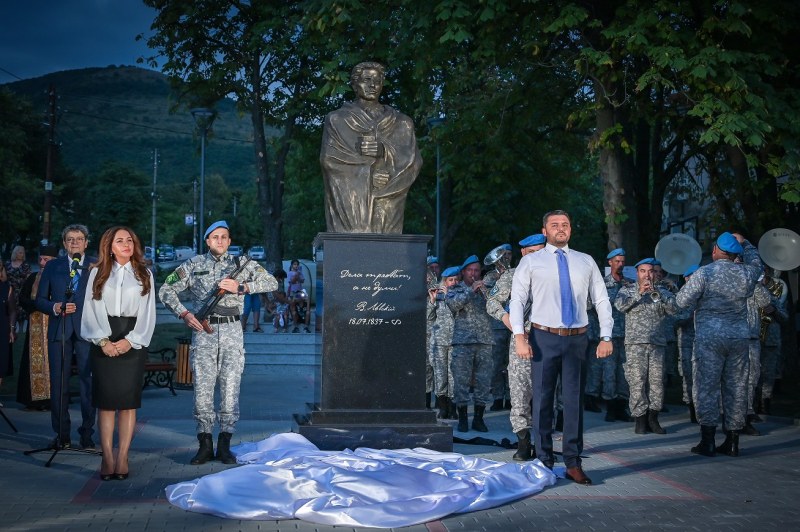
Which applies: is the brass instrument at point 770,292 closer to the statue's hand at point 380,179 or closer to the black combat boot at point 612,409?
the black combat boot at point 612,409

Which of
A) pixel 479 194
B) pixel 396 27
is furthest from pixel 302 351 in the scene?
pixel 479 194

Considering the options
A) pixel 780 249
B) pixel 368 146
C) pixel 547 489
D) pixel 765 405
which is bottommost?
pixel 547 489

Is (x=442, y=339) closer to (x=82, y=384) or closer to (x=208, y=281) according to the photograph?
(x=208, y=281)

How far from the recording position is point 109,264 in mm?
9047

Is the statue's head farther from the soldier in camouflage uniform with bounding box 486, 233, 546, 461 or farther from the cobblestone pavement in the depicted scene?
the cobblestone pavement

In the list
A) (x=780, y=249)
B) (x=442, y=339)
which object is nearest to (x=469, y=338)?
(x=442, y=339)

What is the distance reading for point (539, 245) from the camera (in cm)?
1141

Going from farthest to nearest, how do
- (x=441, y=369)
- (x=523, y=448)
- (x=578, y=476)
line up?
(x=441, y=369)
(x=523, y=448)
(x=578, y=476)

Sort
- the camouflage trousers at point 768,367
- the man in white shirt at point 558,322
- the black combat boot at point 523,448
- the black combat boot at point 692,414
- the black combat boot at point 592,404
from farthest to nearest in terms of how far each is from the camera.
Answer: the black combat boot at point 592,404 < the camouflage trousers at point 768,367 < the black combat boot at point 692,414 < the black combat boot at point 523,448 < the man in white shirt at point 558,322

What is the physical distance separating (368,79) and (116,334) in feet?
12.5

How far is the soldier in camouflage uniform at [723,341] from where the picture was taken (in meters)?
11.2

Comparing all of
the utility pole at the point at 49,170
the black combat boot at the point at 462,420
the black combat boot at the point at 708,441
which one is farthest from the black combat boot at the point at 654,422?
the utility pole at the point at 49,170

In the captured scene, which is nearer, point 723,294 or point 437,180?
point 723,294

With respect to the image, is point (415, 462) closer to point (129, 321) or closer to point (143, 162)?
point (129, 321)
